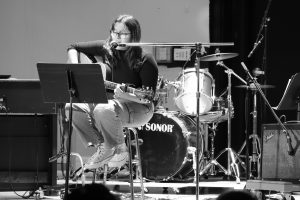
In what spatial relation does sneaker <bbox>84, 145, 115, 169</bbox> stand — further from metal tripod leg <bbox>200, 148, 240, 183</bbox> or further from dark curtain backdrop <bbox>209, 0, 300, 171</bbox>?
dark curtain backdrop <bbox>209, 0, 300, 171</bbox>

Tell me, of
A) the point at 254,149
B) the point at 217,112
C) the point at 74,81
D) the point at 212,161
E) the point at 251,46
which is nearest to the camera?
the point at 74,81

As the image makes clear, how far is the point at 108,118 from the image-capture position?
548cm

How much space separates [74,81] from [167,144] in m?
3.35

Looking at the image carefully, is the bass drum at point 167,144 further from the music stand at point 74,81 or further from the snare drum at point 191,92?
the music stand at point 74,81

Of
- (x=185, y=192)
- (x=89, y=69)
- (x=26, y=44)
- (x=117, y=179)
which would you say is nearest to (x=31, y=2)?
(x=26, y=44)

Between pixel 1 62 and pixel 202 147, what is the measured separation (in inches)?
114

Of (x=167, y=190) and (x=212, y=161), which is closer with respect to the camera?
(x=167, y=190)

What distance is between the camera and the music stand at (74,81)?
461cm

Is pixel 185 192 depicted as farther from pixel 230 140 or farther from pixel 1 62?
pixel 1 62

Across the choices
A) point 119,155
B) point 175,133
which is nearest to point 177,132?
point 175,133

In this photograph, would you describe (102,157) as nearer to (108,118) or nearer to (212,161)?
(108,118)

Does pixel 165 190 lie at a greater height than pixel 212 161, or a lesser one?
lesser

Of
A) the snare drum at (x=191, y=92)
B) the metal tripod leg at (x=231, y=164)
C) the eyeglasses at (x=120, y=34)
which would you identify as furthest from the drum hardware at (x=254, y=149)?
the eyeglasses at (x=120, y=34)

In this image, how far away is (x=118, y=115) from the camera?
5.55m
